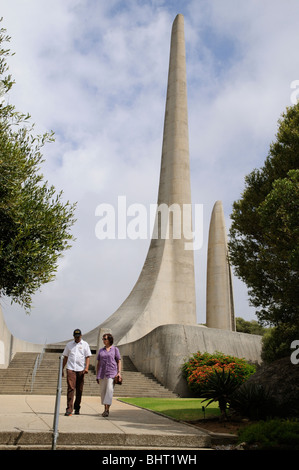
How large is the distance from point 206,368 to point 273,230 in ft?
27.9

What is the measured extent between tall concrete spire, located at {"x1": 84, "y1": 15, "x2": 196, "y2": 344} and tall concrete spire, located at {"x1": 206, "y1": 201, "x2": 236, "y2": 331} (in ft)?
16.5

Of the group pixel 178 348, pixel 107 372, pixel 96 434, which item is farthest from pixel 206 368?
pixel 96 434

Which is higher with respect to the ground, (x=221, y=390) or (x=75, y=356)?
(x=75, y=356)

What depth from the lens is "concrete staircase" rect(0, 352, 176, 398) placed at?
14992mm

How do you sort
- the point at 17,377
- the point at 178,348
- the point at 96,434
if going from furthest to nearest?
the point at 178,348 < the point at 17,377 < the point at 96,434

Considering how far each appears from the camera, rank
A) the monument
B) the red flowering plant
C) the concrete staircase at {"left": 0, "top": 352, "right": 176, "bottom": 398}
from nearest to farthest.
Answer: the concrete staircase at {"left": 0, "top": 352, "right": 176, "bottom": 398} < the red flowering plant < the monument

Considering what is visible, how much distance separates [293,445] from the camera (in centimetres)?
556

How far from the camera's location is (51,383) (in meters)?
15.8

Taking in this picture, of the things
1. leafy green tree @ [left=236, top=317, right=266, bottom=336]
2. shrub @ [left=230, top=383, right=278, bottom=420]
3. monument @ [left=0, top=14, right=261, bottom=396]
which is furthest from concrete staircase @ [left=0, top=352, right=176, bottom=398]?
leafy green tree @ [left=236, top=317, right=266, bottom=336]

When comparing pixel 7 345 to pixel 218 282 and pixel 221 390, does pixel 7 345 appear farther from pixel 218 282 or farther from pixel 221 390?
pixel 218 282

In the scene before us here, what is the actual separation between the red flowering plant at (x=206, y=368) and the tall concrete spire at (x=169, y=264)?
9312 mm

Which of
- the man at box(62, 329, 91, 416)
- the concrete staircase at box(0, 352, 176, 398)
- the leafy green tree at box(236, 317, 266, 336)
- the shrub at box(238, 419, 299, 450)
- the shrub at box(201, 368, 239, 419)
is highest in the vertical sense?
the leafy green tree at box(236, 317, 266, 336)

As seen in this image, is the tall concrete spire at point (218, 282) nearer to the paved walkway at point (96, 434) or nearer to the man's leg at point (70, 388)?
the man's leg at point (70, 388)

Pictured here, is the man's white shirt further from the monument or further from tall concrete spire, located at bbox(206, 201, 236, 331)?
tall concrete spire, located at bbox(206, 201, 236, 331)
